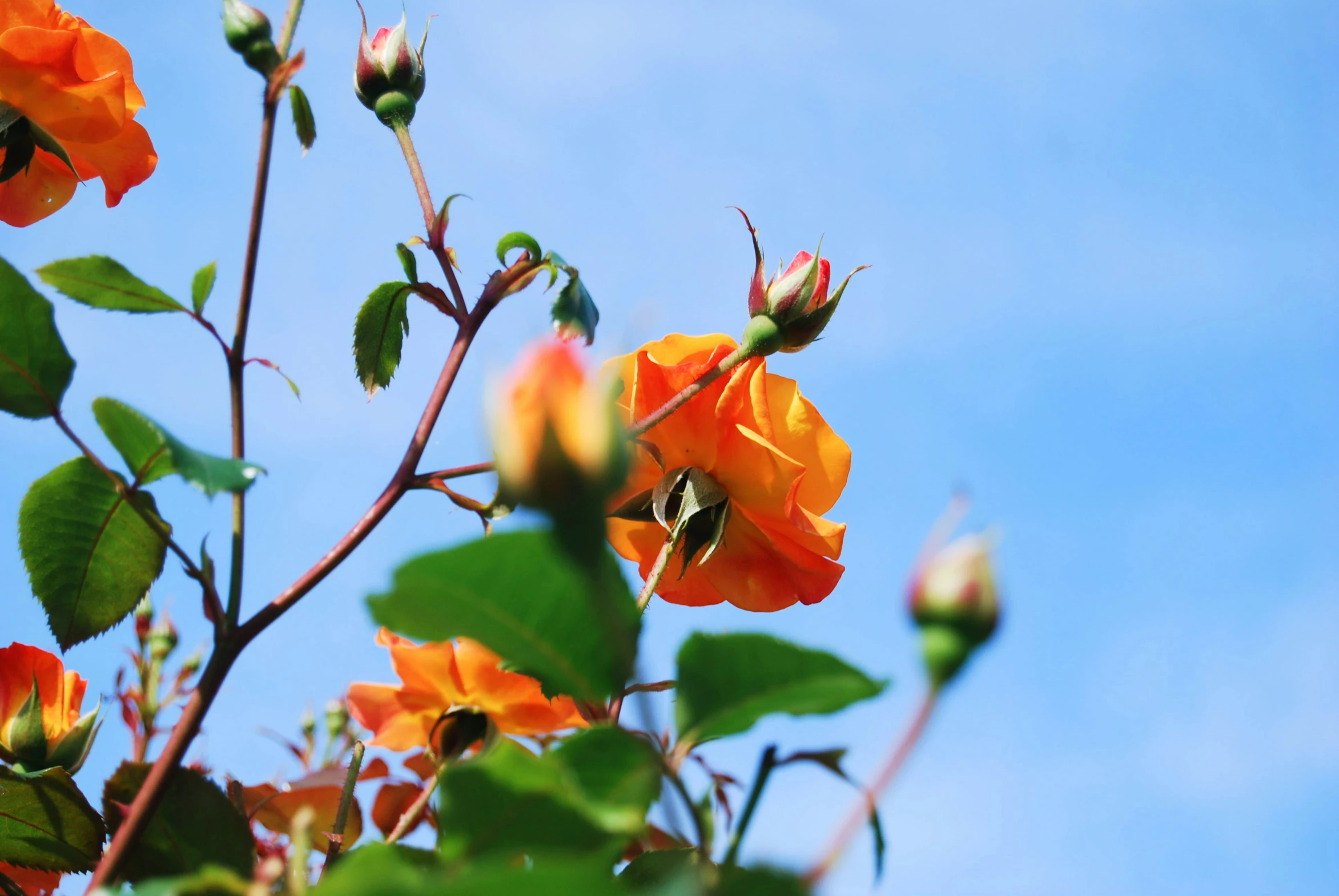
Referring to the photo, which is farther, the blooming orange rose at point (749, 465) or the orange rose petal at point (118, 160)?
the orange rose petal at point (118, 160)

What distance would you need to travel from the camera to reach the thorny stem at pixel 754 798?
1.56 feet

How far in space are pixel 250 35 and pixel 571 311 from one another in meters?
0.35

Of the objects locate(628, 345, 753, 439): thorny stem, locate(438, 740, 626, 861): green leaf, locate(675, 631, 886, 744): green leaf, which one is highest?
locate(628, 345, 753, 439): thorny stem

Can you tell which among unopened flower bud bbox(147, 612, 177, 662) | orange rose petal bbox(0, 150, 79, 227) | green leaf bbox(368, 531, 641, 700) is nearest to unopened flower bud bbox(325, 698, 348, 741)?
unopened flower bud bbox(147, 612, 177, 662)

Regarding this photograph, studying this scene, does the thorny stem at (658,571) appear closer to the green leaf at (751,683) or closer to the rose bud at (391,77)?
the green leaf at (751,683)

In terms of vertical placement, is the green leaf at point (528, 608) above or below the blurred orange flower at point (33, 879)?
above

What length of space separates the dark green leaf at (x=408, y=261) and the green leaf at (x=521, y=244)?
81mm

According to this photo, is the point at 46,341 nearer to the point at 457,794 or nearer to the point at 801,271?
the point at 457,794

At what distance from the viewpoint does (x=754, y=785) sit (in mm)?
502

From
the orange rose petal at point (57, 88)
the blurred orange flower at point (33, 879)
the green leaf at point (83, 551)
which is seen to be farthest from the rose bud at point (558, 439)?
the orange rose petal at point (57, 88)

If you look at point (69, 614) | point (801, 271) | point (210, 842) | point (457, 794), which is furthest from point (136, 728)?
point (457, 794)

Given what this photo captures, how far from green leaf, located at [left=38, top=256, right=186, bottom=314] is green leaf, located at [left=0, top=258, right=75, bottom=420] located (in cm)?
10

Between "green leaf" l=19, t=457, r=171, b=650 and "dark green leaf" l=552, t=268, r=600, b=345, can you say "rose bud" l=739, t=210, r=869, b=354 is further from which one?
"green leaf" l=19, t=457, r=171, b=650

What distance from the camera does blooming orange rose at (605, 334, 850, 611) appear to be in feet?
3.66
